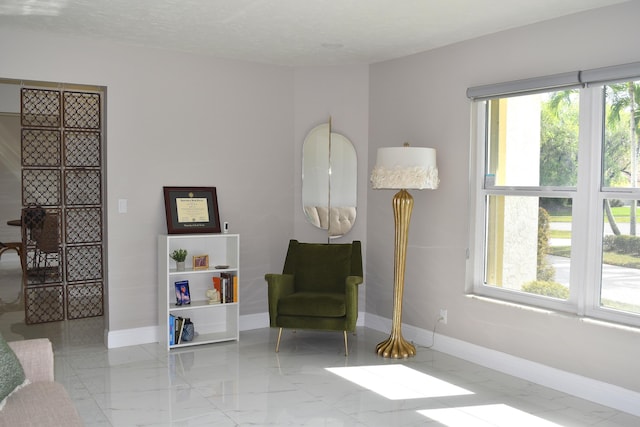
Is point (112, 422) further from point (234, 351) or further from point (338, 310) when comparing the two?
point (338, 310)

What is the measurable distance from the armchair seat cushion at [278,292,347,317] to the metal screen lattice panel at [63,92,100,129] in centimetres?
266

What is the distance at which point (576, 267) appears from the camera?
3.92m

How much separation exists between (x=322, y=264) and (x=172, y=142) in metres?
1.65

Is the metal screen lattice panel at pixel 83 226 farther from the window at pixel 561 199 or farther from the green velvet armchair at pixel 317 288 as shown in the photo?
the window at pixel 561 199

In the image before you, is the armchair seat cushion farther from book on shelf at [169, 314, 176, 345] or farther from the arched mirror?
the arched mirror

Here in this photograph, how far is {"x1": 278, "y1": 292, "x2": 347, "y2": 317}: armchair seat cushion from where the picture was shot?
4.64 m

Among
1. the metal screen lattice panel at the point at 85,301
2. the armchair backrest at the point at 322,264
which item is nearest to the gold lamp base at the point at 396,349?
the armchair backrest at the point at 322,264

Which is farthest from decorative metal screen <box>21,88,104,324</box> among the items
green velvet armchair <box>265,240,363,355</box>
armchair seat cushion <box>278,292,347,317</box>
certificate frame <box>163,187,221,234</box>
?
armchair seat cushion <box>278,292,347,317</box>

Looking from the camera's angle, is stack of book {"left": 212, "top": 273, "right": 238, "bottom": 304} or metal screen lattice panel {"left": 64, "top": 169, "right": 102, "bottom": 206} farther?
metal screen lattice panel {"left": 64, "top": 169, "right": 102, "bottom": 206}

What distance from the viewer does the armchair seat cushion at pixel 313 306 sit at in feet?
15.2

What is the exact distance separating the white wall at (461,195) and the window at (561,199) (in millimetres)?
131

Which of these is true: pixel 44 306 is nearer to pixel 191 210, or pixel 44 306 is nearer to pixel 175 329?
pixel 175 329

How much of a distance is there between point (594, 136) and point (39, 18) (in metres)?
3.76

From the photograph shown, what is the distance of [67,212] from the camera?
612 centimetres
